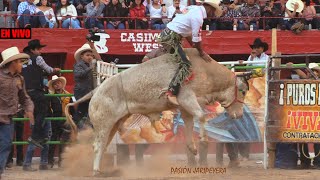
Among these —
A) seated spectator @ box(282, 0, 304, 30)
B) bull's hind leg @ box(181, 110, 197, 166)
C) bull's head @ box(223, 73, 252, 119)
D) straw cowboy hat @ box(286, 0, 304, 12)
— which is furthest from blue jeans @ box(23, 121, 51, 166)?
straw cowboy hat @ box(286, 0, 304, 12)

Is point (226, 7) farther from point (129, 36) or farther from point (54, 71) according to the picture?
point (54, 71)

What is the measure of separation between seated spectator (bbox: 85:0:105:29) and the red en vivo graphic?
4.66 ft

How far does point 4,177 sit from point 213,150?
15.5ft

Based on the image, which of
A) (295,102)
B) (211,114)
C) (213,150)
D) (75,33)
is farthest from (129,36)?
(295,102)

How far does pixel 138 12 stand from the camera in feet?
70.2

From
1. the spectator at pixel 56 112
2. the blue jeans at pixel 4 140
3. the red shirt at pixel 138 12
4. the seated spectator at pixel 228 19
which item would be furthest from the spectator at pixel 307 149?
the red shirt at pixel 138 12

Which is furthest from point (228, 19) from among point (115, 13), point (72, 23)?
point (72, 23)

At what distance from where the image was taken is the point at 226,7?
21.9m

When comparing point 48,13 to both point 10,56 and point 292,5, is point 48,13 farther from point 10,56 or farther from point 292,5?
point 10,56

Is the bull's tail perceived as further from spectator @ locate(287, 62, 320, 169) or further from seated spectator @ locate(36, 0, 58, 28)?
seated spectator @ locate(36, 0, 58, 28)

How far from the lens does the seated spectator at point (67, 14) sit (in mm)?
20859

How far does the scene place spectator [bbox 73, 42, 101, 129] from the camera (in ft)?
50.2

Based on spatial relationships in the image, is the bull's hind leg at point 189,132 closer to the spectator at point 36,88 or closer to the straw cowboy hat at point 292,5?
the spectator at point 36,88

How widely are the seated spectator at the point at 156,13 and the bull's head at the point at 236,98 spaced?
697cm
